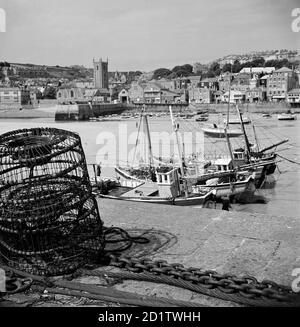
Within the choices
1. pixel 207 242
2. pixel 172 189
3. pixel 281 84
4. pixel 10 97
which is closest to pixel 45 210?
pixel 207 242

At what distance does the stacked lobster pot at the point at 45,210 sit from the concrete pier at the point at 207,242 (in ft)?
0.81

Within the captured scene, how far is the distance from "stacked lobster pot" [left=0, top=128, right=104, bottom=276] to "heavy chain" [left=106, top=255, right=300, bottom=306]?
36 cm

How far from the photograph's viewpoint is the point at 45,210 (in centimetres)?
297

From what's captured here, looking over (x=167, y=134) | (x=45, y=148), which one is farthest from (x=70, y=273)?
(x=167, y=134)

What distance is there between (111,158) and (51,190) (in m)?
25.6

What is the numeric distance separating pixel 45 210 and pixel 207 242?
1.31 m

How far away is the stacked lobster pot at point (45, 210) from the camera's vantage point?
116 inches

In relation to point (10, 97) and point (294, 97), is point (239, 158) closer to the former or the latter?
point (294, 97)

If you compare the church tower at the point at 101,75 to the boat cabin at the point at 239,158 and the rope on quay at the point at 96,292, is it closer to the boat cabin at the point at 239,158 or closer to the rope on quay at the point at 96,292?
the boat cabin at the point at 239,158

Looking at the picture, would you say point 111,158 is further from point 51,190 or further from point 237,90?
point 237,90

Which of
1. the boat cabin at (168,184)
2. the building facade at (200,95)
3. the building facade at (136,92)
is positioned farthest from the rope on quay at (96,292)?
the building facade at (136,92)

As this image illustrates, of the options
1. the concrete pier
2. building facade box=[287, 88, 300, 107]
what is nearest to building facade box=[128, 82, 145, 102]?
building facade box=[287, 88, 300, 107]

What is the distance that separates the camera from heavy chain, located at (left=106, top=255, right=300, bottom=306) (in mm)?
2486

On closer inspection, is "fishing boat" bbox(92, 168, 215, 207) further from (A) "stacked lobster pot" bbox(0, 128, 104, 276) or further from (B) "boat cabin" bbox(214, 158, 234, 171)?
(A) "stacked lobster pot" bbox(0, 128, 104, 276)
